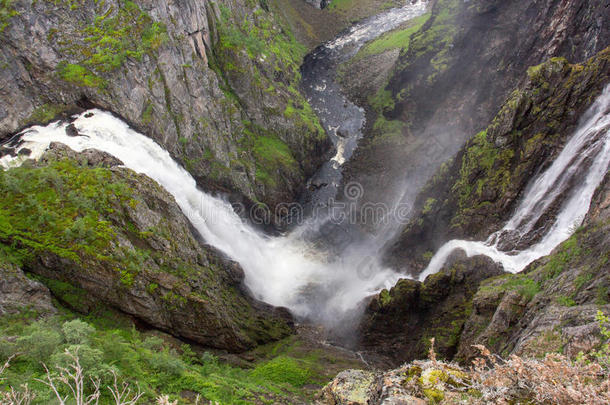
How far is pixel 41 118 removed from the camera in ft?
86.2

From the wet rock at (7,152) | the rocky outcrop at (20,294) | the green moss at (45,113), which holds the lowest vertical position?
the rocky outcrop at (20,294)

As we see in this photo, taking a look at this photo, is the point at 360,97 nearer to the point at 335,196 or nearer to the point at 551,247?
the point at 335,196

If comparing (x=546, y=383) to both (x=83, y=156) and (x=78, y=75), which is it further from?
(x=78, y=75)

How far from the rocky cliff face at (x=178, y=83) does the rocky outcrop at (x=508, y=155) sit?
17.4 m

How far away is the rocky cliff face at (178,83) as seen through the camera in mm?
27172

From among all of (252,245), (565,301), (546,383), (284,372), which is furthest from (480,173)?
(546,383)

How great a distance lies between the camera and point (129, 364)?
13258 mm

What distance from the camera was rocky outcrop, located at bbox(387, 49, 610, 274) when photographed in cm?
2528

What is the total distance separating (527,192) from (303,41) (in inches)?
2581

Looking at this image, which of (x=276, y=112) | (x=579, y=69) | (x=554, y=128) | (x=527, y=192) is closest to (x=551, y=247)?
(x=527, y=192)

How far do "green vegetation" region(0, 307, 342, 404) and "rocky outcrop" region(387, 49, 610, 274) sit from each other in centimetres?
1555

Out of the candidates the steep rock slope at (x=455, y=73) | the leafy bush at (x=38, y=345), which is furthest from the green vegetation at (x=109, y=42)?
the steep rock slope at (x=455, y=73)

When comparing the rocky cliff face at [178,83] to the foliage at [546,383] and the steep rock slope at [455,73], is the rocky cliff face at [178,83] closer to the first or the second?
the steep rock slope at [455,73]

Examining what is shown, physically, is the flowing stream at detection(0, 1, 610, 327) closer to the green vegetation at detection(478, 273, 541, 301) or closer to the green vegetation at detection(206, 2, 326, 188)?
the green vegetation at detection(478, 273, 541, 301)
